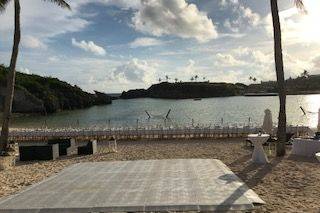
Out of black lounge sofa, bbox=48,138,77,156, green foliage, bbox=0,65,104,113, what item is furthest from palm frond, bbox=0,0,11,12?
green foliage, bbox=0,65,104,113

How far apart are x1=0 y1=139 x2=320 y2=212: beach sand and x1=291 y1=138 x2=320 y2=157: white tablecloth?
438mm

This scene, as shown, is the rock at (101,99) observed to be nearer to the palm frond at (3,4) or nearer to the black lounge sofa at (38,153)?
the palm frond at (3,4)

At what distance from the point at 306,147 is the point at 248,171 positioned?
162 inches

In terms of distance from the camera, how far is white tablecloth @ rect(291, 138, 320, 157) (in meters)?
14.3

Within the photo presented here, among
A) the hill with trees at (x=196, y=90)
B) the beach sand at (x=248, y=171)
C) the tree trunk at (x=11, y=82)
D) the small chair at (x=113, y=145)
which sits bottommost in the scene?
the beach sand at (x=248, y=171)

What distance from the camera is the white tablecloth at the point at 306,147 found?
563 inches

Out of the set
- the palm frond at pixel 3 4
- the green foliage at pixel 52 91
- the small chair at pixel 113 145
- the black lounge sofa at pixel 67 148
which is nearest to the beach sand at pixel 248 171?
the small chair at pixel 113 145

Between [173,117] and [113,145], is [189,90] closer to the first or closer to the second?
[173,117]

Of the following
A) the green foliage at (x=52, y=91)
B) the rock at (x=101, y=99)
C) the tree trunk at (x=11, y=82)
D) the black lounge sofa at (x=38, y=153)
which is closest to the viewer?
the tree trunk at (x=11, y=82)

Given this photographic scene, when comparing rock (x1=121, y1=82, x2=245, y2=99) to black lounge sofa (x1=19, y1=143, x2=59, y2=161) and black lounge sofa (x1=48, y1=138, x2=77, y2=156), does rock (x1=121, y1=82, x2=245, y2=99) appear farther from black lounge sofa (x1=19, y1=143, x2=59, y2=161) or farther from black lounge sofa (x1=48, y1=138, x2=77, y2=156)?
black lounge sofa (x1=19, y1=143, x2=59, y2=161)

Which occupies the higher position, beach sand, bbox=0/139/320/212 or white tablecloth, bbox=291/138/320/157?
white tablecloth, bbox=291/138/320/157

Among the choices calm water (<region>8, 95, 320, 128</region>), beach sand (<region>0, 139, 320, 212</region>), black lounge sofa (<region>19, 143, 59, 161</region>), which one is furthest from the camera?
calm water (<region>8, 95, 320, 128</region>)

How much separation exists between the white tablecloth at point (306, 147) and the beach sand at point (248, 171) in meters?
0.44

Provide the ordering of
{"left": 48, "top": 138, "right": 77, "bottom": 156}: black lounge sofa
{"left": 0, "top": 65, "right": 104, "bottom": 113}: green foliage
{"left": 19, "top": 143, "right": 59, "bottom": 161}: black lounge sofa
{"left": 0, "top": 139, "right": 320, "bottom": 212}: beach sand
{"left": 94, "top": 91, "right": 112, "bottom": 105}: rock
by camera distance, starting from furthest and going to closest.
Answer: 1. {"left": 94, "top": 91, "right": 112, "bottom": 105}: rock
2. {"left": 0, "top": 65, "right": 104, "bottom": 113}: green foliage
3. {"left": 48, "top": 138, "right": 77, "bottom": 156}: black lounge sofa
4. {"left": 19, "top": 143, "right": 59, "bottom": 161}: black lounge sofa
5. {"left": 0, "top": 139, "right": 320, "bottom": 212}: beach sand
